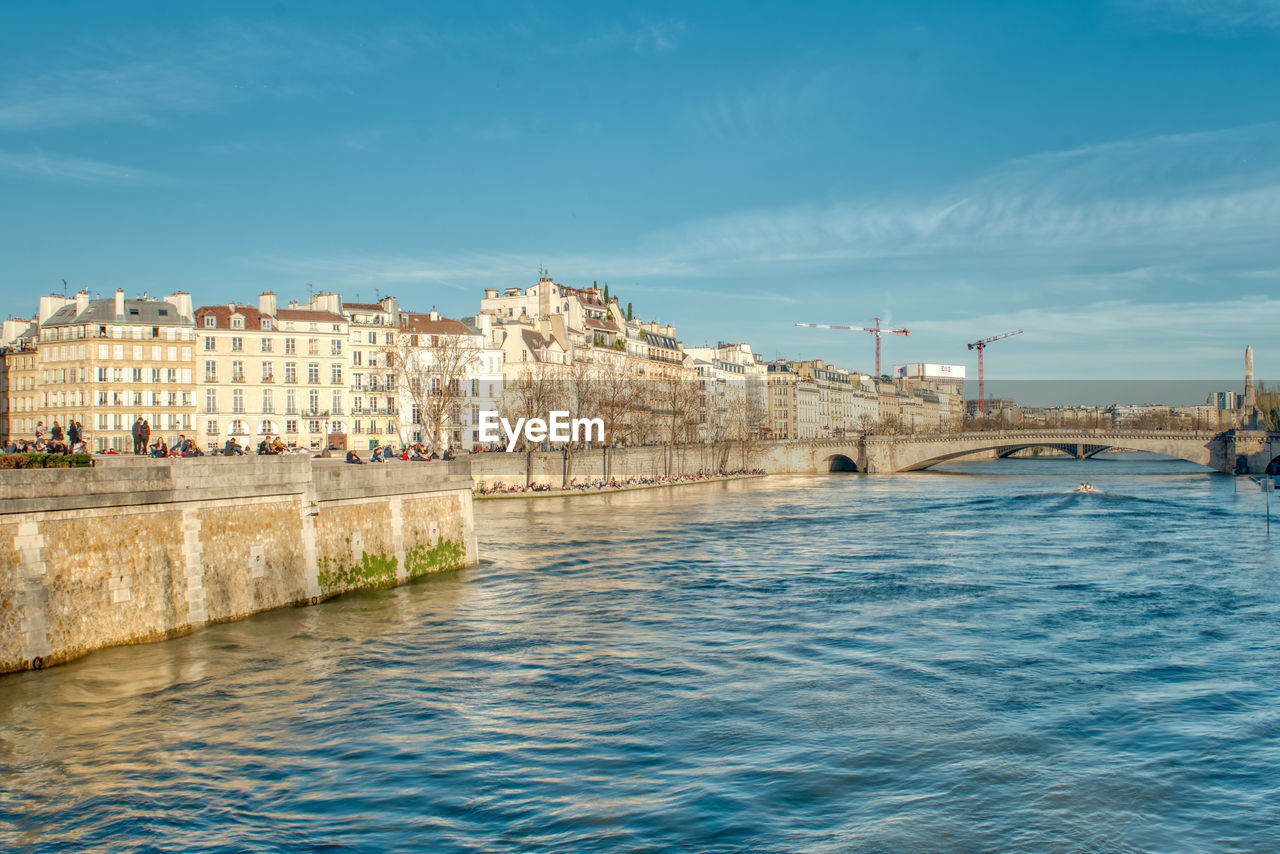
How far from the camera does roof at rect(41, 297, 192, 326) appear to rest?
67938mm

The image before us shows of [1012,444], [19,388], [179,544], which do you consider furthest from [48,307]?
[1012,444]

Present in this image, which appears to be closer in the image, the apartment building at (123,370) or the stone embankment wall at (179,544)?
the stone embankment wall at (179,544)

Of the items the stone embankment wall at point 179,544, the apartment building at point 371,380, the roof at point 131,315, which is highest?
the roof at point 131,315

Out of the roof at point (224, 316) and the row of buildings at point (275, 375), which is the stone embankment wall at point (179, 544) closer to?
the row of buildings at point (275, 375)

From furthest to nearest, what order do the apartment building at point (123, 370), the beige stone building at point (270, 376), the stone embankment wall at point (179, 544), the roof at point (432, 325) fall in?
the roof at point (432, 325)
the apartment building at point (123, 370)
the beige stone building at point (270, 376)
the stone embankment wall at point (179, 544)

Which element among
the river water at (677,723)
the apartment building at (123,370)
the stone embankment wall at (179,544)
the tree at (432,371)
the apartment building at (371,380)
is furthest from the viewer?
the apartment building at (371,380)

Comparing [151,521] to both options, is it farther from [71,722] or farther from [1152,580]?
[1152,580]

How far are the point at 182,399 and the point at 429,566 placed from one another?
44.4 metres

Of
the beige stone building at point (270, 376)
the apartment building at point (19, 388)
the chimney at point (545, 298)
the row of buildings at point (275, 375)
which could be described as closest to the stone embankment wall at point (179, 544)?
the row of buildings at point (275, 375)

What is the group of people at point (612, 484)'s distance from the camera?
212 feet

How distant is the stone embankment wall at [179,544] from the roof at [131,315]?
47026mm

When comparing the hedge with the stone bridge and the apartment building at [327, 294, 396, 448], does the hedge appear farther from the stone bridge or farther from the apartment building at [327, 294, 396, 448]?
the stone bridge

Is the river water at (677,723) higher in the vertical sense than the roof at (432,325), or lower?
lower

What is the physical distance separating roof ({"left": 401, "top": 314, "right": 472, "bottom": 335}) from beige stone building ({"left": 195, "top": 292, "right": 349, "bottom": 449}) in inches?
373
